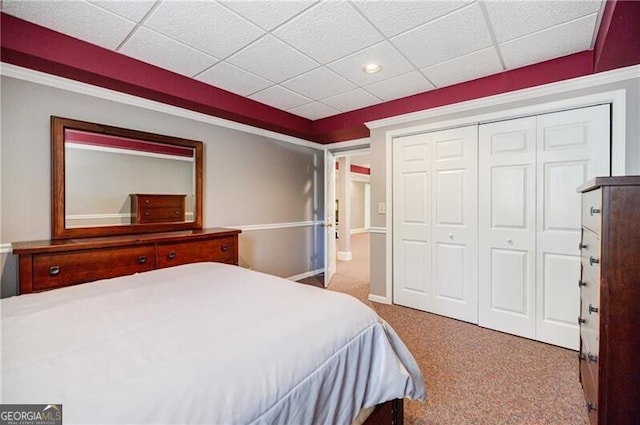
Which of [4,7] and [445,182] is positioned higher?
[4,7]

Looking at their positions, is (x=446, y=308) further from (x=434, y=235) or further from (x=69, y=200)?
(x=69, y=200)

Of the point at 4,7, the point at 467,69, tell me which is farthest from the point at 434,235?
the point at 4,7

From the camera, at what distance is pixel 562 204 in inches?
101

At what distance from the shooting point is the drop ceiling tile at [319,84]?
9.04 feet

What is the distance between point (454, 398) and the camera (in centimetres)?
190

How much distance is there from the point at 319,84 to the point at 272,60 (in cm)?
63

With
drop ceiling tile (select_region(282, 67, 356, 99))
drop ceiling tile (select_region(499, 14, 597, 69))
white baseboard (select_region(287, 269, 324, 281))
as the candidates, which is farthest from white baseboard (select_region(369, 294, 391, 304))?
drop ceiling tile (select_region(499, 14, 597, 69))

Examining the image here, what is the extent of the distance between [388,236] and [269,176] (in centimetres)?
183

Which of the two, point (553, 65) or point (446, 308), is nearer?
point (553, 65)

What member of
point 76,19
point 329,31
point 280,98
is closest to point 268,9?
point 329,31

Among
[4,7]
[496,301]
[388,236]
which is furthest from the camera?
[388,236]

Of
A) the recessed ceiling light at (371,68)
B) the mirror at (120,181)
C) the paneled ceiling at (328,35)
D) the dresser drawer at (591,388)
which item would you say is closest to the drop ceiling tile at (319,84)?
the paneled ceiling at (328,35)

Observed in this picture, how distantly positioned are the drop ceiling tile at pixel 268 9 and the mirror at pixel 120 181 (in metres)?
1.64

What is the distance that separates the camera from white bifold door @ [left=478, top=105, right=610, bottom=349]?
2500mm
